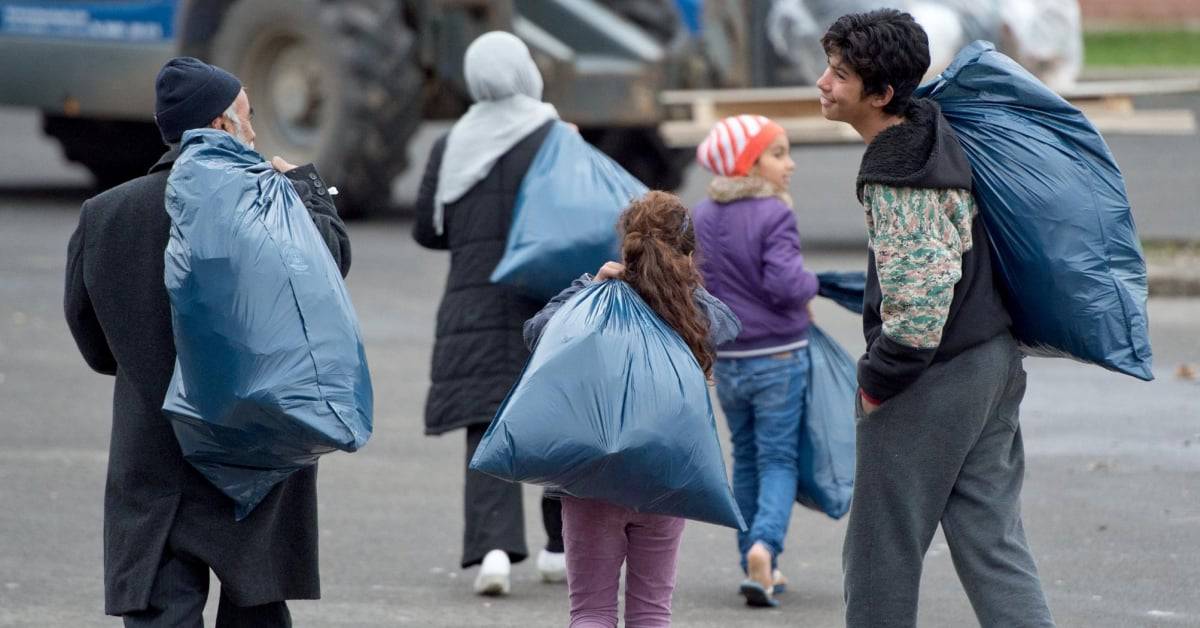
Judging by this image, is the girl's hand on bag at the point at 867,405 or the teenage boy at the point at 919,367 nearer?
the teenage boy at the point at 919,367

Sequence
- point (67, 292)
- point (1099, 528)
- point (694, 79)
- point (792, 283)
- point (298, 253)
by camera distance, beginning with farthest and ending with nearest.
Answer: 1. point (694, 79)
2. point (1099, 528)
3. point (792, 283)
4. point (67, 292)
5. point (298, 253)

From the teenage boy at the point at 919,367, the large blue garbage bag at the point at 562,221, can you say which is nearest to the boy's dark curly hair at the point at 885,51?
the teenage boy at the point at 919,367

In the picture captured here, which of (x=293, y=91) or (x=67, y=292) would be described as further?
(x=293, y=91)

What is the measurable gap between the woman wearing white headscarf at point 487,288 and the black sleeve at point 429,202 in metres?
0.07

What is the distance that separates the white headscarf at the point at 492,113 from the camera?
5809 mm

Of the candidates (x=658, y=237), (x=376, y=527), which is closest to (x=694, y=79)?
(x=376, y=527)

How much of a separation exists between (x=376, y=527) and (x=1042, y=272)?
327cm

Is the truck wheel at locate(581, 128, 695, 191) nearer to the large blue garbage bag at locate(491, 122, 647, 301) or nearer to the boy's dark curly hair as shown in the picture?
the large blue garbage bag at locate(491, 122, 647, 301)

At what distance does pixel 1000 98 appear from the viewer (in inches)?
159

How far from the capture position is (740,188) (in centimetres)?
570

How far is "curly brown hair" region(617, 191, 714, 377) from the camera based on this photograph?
4.30m

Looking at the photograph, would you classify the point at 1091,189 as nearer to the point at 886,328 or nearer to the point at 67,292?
the point at 886,328

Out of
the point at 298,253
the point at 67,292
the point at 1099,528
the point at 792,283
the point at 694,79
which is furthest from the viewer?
the point at 694,79

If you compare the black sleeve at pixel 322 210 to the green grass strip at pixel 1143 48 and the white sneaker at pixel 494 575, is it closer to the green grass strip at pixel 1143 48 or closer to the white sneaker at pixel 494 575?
the white sneaker at pixel 494 575
